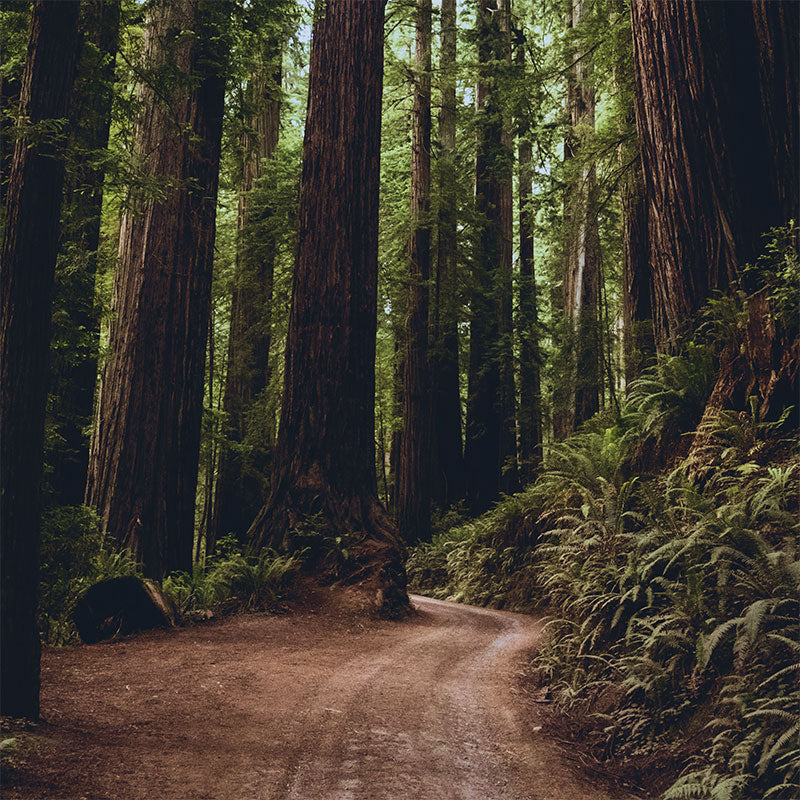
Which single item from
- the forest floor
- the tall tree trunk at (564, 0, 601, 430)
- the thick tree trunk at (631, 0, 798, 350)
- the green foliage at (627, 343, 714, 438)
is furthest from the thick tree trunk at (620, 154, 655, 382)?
the forest floor

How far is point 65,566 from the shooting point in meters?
6.55

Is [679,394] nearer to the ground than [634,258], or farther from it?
nearer to the ground

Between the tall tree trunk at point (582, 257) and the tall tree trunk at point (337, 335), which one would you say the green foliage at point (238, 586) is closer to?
the tall tree trunk at point (337, 335)

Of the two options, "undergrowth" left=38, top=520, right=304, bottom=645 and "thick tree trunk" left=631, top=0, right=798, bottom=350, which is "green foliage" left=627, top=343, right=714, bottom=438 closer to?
"thick tree trunk" left=631, top=0, right=798, bottom=350

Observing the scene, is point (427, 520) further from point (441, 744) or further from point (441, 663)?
point (441, 744)

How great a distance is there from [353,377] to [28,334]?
5184 mm

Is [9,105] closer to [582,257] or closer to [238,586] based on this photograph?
[238,586]

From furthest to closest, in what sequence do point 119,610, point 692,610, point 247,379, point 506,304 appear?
point 506,304 → point 247,379 → point 119,610 → point 692,610

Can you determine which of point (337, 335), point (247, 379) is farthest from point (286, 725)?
point (247, 379)

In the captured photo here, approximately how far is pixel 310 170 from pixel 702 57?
482 cm

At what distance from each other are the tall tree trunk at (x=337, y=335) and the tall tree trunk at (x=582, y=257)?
4.35 metres

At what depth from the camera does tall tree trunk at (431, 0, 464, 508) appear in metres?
17.7

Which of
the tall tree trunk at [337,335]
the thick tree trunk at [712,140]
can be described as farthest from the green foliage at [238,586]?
the thick tree trunk at [712,140]

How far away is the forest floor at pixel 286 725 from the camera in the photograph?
10.6ft
